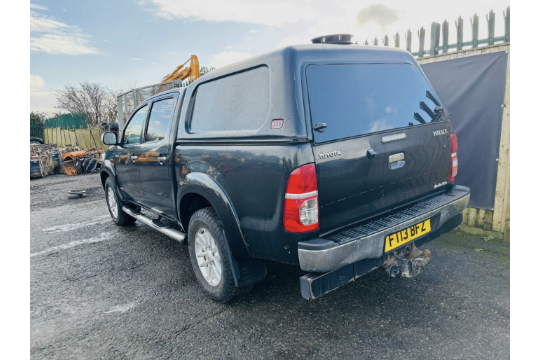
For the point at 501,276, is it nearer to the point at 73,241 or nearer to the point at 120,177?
the point at 120,177

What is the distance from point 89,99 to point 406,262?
31020 millimetres

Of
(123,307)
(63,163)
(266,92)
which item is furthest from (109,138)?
(63,163)

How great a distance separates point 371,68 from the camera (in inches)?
110

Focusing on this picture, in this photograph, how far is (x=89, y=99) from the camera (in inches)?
1120

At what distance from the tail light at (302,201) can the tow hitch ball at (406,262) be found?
850 mm

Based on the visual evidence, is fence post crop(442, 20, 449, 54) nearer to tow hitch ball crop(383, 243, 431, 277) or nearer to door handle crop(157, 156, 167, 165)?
tow hitch ball crop(383, 243, 431, 277)

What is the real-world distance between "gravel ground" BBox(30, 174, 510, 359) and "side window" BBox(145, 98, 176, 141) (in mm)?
1559

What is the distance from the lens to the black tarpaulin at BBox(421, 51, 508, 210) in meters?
4.23

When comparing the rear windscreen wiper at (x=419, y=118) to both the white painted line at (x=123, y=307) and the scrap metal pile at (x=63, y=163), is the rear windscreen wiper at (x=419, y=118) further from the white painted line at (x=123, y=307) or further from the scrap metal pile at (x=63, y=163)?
the scrap metal pile at (x=63, y=163)

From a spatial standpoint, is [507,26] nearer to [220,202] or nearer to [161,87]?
[220,202]

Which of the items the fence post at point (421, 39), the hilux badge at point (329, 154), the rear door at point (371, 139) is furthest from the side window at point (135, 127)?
the fence post at point (421, 39)

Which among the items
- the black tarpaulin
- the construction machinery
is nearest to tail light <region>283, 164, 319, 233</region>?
the black tarpaulin

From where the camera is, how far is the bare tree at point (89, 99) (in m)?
27.8

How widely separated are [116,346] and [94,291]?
118 cm
